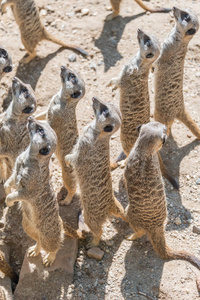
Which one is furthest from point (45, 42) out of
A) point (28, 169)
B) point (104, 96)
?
point (28, 169)

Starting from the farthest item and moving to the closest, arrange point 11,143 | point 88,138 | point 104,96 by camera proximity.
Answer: point 104,96 < point 11,143 < point 88,138

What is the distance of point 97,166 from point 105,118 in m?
0.36

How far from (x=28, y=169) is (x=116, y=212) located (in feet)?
2.65

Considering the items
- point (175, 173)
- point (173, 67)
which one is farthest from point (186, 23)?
point (175, 173)

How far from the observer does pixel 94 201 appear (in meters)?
3.08

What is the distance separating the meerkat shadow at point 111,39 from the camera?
4.81 metres

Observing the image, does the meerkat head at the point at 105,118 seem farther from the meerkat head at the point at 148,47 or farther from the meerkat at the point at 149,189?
the meerkat head at the point at 148,47

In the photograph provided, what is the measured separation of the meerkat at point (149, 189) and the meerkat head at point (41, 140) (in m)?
0.60

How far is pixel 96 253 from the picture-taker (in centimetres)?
316

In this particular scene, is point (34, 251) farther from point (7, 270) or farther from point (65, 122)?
point (65, 122)

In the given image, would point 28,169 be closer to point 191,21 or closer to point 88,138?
point 88,138

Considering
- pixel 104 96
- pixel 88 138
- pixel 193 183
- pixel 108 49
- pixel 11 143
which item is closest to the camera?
pixel 88 138

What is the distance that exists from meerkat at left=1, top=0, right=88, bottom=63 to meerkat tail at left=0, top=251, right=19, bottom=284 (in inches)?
98.3

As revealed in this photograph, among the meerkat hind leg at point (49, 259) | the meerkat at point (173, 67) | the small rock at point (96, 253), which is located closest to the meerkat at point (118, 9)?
the meerkat at point (173, 67)
